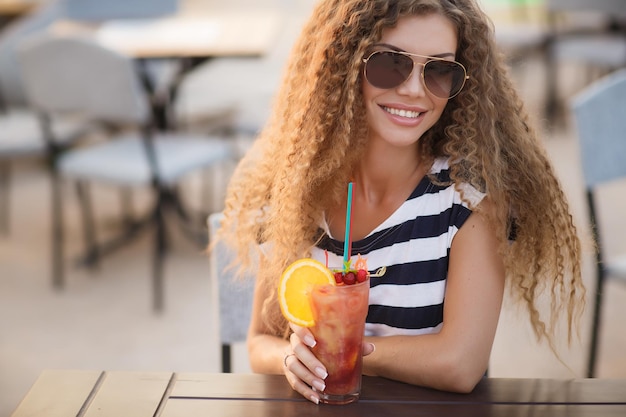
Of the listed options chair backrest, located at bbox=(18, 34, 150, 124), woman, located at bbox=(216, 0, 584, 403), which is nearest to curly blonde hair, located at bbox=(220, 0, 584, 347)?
woman, located at bbox=(216, 0, 584, 403)

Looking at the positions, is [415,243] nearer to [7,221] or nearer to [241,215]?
[241,215]

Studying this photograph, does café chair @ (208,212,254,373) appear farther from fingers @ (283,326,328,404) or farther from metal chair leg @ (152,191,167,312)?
metal chair leg @ (152,191,167,312)

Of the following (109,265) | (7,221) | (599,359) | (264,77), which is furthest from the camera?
(264,77)

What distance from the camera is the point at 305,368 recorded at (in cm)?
113

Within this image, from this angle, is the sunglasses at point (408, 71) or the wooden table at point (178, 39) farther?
the wooden table at point (178, 39)

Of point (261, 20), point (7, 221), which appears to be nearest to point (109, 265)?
point (7, 221)

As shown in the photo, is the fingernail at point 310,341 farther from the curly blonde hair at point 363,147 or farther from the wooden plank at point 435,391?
the curly blonde hair at point 363,147

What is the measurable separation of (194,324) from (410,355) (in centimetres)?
166

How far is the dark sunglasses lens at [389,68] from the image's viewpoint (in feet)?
4.20

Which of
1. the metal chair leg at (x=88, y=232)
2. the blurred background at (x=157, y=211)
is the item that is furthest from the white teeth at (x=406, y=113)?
the metal chair leg at (x=88, y=232)

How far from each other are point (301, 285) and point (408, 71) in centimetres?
41

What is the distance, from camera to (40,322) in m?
2.85

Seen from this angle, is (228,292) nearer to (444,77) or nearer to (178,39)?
(444,77)

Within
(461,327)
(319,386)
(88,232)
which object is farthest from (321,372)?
(88,232)
